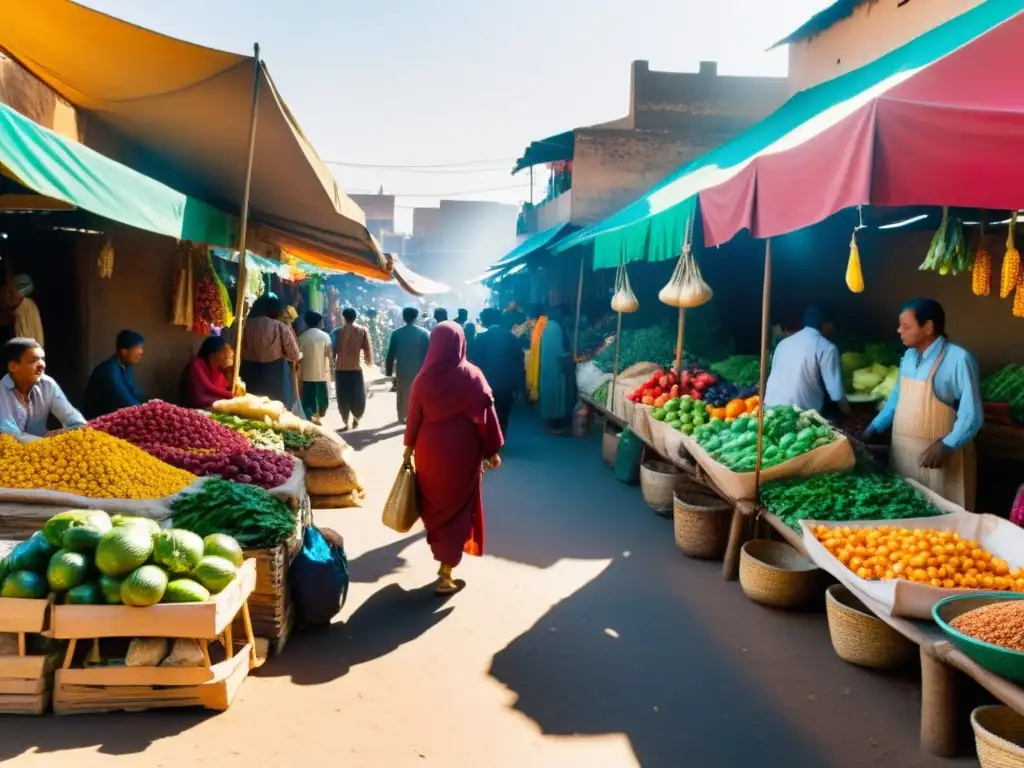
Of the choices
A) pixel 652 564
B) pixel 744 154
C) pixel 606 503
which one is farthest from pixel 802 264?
pixel 652 564

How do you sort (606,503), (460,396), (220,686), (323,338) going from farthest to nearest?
(323,338)
(606,503)
(460,396)
(220,686)

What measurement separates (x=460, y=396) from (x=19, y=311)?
4.11 m

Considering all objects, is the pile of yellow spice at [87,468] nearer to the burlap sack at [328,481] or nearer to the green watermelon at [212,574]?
the green watermelon at [212,574]

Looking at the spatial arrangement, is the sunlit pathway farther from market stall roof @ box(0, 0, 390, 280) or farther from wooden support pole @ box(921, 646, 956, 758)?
market stall roof @ box(0, 0, 390, 280)

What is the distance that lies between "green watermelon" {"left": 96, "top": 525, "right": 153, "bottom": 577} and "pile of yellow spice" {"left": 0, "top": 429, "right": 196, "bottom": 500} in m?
0.79

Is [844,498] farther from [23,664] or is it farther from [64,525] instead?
[23,664]

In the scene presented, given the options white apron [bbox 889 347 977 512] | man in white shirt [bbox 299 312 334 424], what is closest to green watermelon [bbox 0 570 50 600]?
white apron [bbox 889 347 977 512]

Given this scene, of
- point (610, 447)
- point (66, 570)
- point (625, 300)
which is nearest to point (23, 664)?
point (66, 570)

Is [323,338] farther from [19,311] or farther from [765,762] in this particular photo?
[765,762]

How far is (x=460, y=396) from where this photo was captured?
4906 mm

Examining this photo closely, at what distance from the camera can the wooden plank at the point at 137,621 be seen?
3.18 meters

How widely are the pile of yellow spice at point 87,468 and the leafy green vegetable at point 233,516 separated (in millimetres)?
252

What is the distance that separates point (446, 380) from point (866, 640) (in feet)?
9.20

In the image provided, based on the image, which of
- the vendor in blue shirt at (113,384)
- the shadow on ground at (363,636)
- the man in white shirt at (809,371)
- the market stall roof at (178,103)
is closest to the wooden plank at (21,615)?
the shadow on ground at (363,636)
